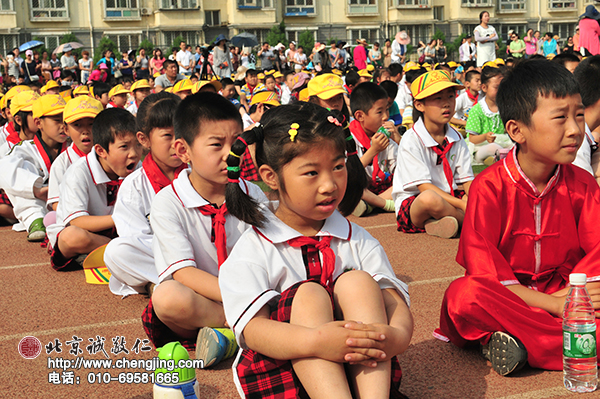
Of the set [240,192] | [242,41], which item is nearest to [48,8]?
[242,41]

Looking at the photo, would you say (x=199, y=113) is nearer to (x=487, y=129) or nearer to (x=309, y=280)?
(x=309, y=280)

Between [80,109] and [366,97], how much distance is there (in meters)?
2.61

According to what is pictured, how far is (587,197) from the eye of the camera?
283 cm

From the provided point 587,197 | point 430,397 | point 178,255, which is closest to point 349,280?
point 430,397

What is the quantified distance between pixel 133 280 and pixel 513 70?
7.49 ft

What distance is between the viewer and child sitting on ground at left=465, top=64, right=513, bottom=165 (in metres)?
7.38

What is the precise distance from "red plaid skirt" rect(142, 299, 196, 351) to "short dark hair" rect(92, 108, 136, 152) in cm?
163

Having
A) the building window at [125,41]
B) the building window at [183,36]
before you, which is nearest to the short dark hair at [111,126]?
the building window at [125,41]

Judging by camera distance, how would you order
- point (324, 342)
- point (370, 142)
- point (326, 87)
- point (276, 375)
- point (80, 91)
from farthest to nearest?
1. point (80, 91)
2. point (326, 87)
3. point (370, 142)
4. point (276, 375)
5. point (324, 342)

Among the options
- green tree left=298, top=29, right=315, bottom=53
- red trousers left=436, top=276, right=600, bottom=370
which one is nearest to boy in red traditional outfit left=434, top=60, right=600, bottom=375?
red trousers left=436, top=276, right=600, bottom=370

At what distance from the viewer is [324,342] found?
2.02 meters

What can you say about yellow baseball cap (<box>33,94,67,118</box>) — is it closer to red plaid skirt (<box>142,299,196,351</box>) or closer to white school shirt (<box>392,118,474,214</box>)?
white school shirt (<box>392,118,474,214</box>)

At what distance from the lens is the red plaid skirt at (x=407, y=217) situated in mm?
5289

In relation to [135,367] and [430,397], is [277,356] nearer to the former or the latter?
[430,397]
